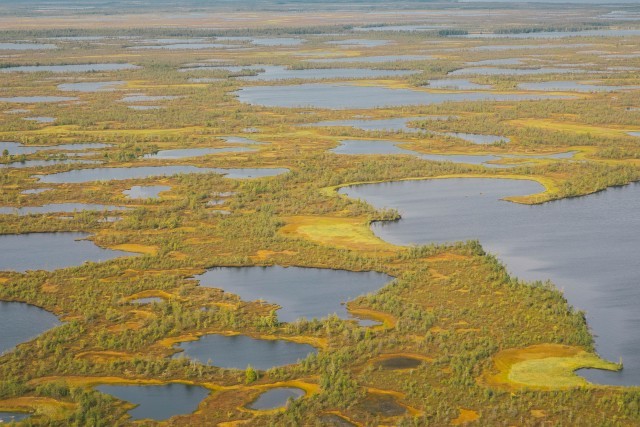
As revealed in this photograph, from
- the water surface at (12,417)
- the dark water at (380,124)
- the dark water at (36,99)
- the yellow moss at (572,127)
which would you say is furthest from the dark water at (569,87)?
the water surface at (12,417)

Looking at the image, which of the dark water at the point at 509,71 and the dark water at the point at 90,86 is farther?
the dark water at the point at 509,71

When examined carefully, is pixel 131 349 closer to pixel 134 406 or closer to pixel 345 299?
pixel 134 406

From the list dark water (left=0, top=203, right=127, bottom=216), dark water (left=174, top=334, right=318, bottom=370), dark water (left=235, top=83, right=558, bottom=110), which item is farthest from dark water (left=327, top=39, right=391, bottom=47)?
dark water (left=174, top=334, right=318, bottom=370)

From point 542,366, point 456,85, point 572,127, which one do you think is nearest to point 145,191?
point 542,366

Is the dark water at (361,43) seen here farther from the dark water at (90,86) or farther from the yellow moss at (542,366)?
the yellow moss at (542,366)

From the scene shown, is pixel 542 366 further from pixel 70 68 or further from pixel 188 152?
pixel 70 68

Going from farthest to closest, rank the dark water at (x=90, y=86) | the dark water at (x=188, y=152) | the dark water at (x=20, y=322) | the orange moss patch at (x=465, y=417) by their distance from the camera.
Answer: the dark water at (x=90, y=86), the dark water at (x=188, y=152), the dark water at (x=20, y=322), the orange moss patch at (x=465, y=417)

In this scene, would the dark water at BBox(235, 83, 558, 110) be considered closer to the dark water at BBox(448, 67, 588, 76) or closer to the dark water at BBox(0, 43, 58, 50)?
the dark water at BBox(448, 67, 588, 76)
